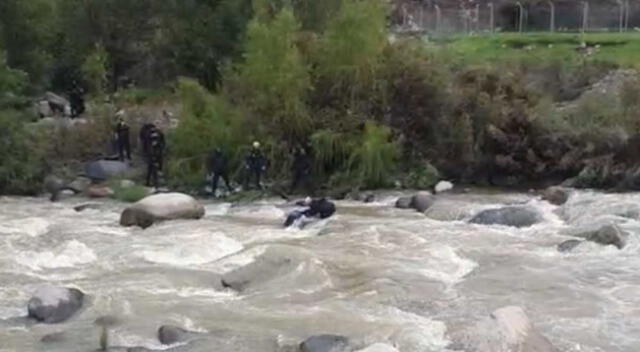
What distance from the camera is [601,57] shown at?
1866 inches

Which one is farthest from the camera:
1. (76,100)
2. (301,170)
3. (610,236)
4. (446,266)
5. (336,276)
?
(76,100)

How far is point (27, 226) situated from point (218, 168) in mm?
7087

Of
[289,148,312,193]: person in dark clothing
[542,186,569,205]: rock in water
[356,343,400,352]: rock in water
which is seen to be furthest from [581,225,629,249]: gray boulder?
[289,148,312,193]: person in dark clothing

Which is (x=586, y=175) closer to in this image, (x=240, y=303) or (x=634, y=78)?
(x=634, y=78)

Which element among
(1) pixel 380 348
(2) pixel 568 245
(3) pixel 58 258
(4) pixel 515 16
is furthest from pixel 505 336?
(4) pixel 515 16

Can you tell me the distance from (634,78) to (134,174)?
15.7 meters

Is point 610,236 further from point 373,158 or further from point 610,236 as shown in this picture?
point 373,158

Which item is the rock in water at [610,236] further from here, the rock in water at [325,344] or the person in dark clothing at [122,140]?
the person in dark clothing at [122,140]

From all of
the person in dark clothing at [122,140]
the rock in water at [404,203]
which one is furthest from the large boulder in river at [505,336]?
the person in dark clothing at [122,140]

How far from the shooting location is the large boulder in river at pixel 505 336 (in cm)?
1514

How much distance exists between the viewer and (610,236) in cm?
2306

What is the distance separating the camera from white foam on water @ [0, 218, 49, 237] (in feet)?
82.8

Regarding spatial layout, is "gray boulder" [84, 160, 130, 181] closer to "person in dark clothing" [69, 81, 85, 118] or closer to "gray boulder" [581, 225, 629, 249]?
"person in dark clothing" [69, 81, 85, 118]

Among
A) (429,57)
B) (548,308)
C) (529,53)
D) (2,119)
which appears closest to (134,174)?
(2,119)
